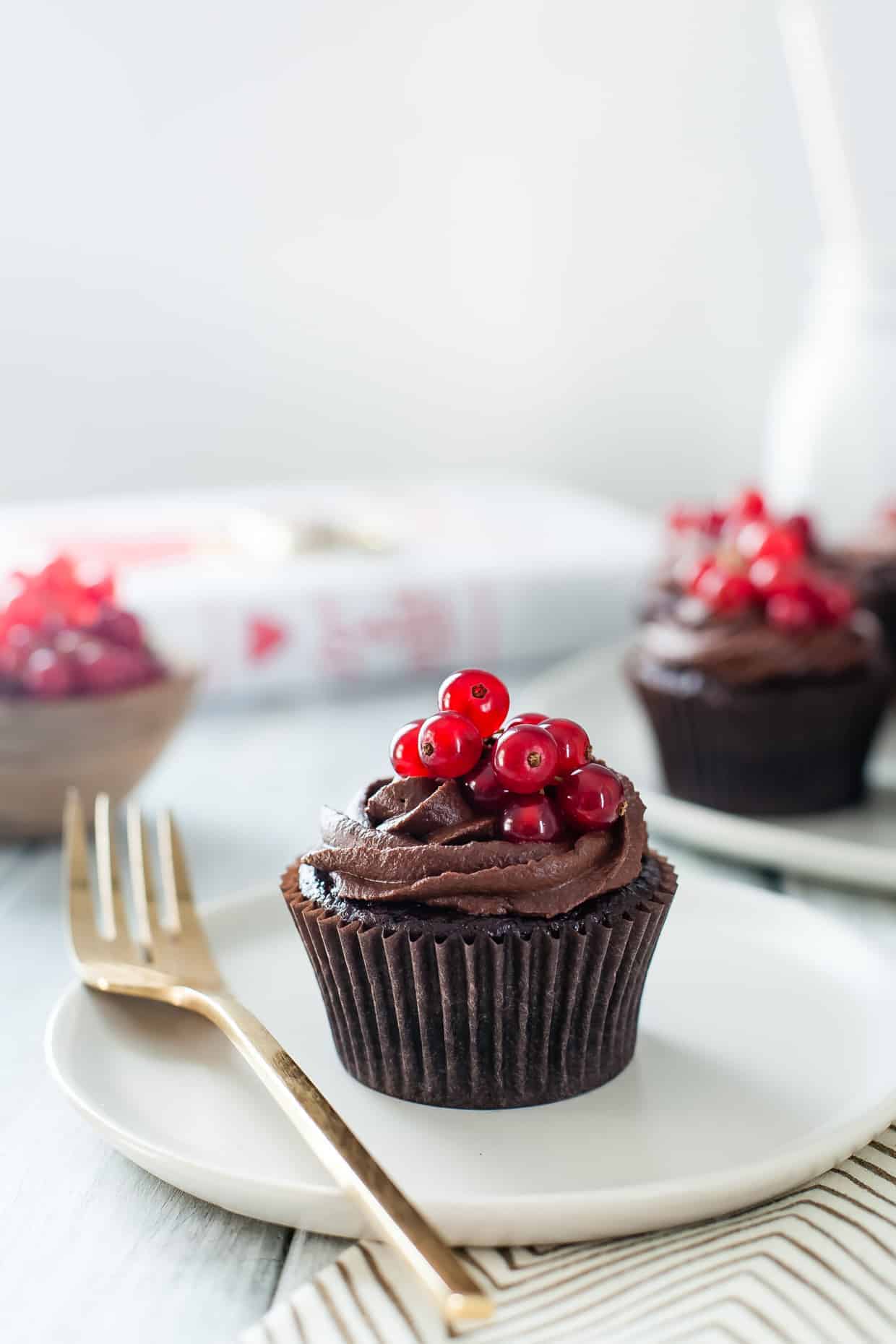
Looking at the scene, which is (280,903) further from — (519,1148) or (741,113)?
(741,113)

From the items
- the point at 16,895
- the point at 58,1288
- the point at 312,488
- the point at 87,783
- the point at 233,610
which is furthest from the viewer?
the point at 312,488

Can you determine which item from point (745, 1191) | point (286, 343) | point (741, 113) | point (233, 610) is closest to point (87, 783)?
point (233, 610)

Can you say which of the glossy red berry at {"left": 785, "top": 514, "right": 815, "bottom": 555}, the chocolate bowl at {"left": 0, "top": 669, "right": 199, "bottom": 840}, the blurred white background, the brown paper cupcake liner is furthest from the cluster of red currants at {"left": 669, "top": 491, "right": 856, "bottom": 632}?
the blurred white background

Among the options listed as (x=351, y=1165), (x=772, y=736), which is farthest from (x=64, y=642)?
(x=351, y=1165)


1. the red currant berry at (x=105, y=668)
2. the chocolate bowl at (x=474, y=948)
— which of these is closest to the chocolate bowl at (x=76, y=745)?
the red currant berry at (x=105, y=668)

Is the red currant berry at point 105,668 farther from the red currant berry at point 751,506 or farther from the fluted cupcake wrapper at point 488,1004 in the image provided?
the red currant berry at point 751,506

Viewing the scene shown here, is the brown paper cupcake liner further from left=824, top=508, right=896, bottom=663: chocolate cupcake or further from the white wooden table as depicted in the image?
left=824, top=508, right=896, bottom=663: chocolate cupcake
